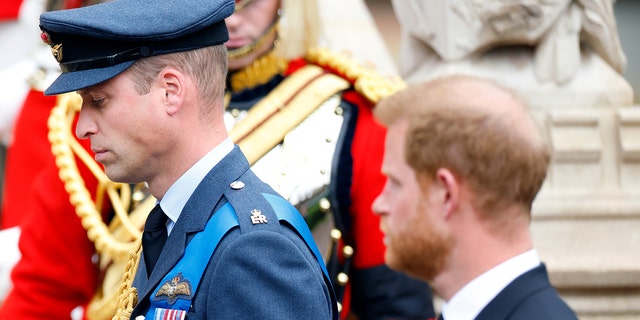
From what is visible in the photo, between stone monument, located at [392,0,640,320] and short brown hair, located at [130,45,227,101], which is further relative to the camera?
stone monument, located at [392,0,640,320]

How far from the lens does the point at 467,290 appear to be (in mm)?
2605

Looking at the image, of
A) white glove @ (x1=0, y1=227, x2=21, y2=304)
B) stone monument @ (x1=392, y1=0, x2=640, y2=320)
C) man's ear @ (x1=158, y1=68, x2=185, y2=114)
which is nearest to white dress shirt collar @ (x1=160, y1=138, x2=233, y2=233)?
man's ear @ (x1=158, y1=68, x2=185, y2=114)

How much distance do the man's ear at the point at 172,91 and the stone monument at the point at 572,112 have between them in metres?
1.92

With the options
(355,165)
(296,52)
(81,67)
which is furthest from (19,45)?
(81,67)

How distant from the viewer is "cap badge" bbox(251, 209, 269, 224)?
8.05 feet

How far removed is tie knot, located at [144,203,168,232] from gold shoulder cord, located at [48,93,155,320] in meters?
1.09

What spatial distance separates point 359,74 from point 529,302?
161 cm

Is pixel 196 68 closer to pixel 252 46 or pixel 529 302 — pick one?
pixel 529 302

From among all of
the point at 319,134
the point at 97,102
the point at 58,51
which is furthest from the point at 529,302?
the point at 319,134

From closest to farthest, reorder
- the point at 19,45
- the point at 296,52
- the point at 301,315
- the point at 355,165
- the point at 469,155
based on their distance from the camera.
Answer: the point at 301,315 < the point at 469,155 < the point at 355,165 < the point at 296,52 < the point at 19,45

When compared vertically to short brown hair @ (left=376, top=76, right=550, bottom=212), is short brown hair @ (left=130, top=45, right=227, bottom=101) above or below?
above

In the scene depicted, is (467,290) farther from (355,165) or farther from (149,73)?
(355,165)

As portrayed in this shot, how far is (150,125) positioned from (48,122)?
1.80 meters

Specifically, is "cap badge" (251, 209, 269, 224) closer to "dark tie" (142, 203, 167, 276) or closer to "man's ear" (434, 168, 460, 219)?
"dark tie" (142, 203, 167, 276)
